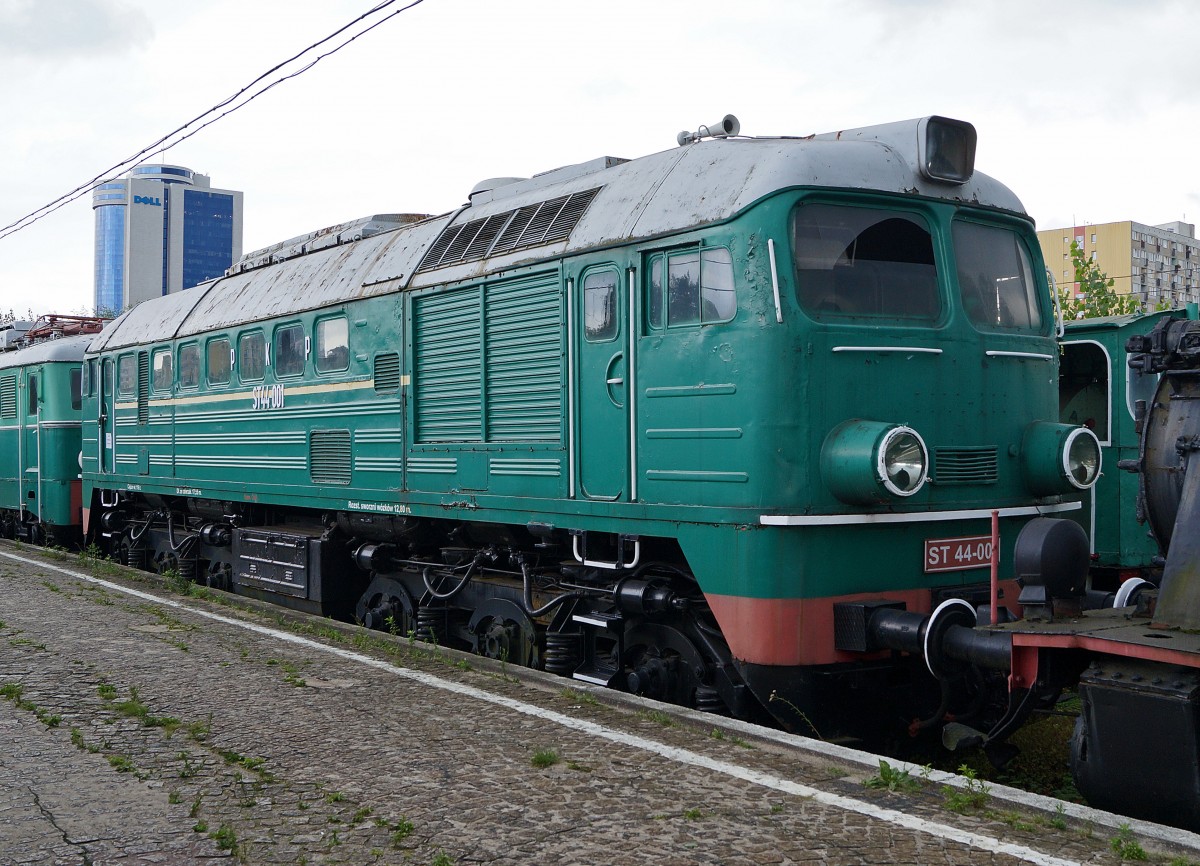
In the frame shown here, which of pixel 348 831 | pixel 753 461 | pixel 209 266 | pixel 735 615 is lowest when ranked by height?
pixel 348 831

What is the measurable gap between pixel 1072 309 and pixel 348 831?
19.2 metres

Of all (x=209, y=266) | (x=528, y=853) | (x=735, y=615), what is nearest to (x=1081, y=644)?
(x=735, y=615)

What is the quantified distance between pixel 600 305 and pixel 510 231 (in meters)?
1.42

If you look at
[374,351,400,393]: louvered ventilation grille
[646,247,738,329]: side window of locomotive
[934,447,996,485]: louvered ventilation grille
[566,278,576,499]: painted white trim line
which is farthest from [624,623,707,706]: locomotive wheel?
[374,351,400,393]: louvered ventilation grille

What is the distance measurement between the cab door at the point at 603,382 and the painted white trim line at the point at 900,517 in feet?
3.99

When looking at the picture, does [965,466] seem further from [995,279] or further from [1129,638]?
[1129,638]

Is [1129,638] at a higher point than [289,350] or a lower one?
lower

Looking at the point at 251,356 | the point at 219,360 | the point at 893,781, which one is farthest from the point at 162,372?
the point at 893,781

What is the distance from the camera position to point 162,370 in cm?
1387

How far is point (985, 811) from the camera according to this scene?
471 centimetres

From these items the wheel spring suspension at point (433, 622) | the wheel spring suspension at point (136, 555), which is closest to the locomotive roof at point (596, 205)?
the wheel spring suspension at point (433, 622)

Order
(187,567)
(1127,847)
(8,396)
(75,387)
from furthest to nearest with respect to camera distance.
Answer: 1. (8,396)
2. (75,387)
3. (187,567)
4. (1127,847)

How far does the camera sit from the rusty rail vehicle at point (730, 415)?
6.28 meters

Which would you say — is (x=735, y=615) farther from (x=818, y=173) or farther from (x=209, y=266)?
(x=209, y=266)
